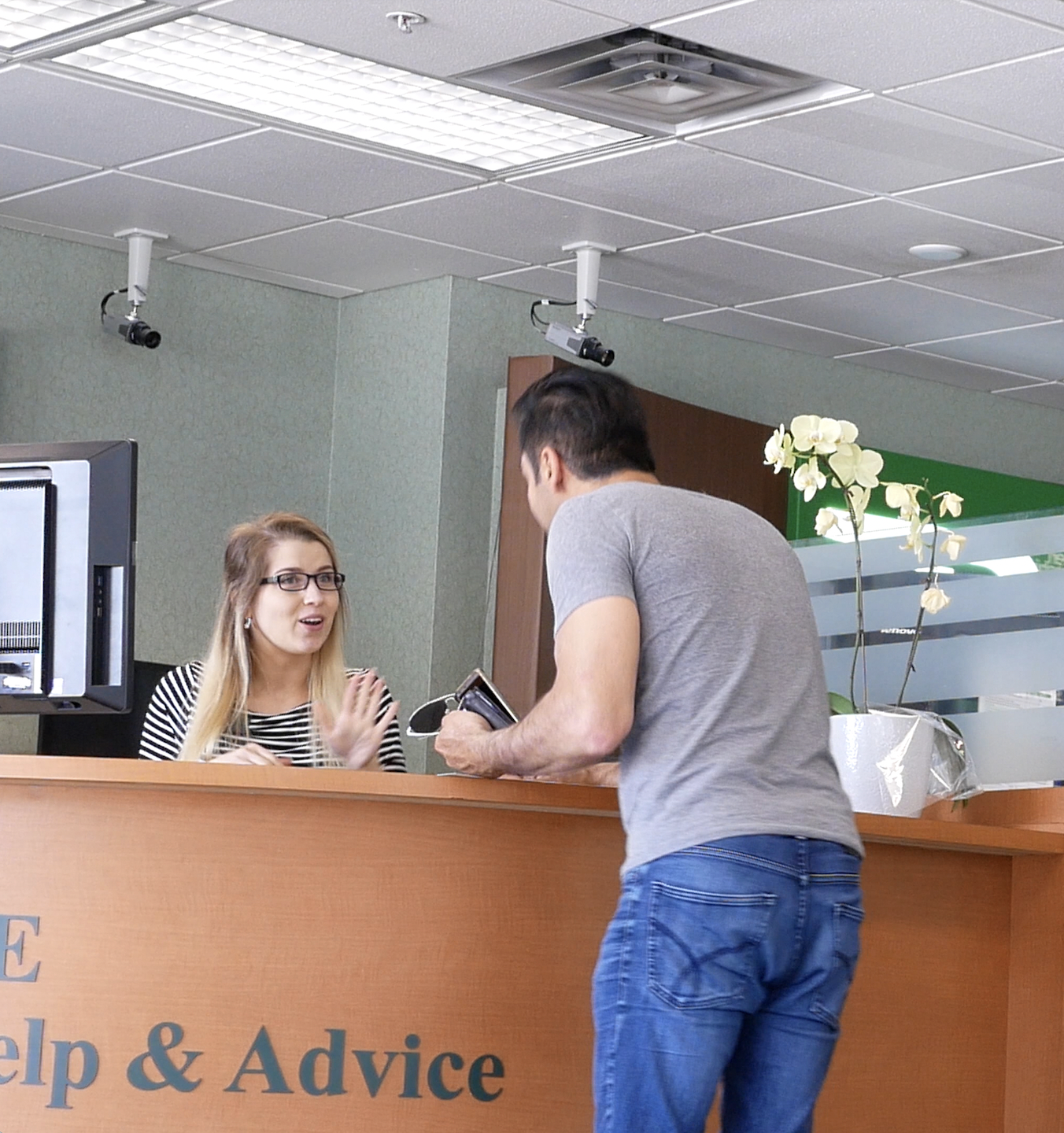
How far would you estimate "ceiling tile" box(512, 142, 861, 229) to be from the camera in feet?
16.9

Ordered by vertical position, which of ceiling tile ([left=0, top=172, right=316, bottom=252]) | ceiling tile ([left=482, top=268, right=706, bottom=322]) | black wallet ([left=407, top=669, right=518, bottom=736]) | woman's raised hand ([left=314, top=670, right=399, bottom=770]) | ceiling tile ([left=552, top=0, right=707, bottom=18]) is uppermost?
ceiling tile ([left=552, top=0, right=707, bottom=18])

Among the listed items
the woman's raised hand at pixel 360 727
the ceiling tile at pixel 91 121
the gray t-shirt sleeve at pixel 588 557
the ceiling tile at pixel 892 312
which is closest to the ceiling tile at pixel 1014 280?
the ceiling tile at pixel 892 312

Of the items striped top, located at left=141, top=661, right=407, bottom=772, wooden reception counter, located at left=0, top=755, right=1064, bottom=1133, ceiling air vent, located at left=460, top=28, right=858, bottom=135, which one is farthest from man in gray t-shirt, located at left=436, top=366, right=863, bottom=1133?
ceiling air vent, located at left=460, top=28, right=858, bottom=135

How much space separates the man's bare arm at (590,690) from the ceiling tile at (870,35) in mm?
2028

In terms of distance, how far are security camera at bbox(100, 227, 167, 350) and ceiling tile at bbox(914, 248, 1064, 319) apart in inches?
89.4

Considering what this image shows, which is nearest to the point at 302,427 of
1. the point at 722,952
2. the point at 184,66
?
the point at 184,66

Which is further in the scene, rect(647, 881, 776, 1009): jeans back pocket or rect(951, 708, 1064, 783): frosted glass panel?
rect(951, 708, 1064, 783): frosted glass panel

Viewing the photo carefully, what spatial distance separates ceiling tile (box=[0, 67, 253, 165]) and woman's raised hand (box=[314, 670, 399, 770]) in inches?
78.6

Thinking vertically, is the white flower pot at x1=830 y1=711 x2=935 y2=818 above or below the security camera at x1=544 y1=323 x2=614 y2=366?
below

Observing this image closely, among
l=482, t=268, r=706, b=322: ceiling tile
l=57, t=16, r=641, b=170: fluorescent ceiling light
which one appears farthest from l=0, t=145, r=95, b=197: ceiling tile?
l=482, t=268, r=706, b=322: ceiling tile

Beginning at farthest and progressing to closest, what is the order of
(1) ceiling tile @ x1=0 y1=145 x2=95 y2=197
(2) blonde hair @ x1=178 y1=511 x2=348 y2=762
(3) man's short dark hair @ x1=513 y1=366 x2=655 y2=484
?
(1) ceiling tile @ x1=0 y1=145 x2=95 y2=197, (2) blonde hair @ x1=178 y1=511 x2=348 y2=762, (3) man's short dark hair @ x1=513 y1=366 x2=655 y2=484

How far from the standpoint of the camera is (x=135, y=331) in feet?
19.5

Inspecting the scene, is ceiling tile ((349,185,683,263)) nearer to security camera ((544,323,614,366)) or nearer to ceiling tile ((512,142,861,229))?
ceiling tile ((512,142,861,229))

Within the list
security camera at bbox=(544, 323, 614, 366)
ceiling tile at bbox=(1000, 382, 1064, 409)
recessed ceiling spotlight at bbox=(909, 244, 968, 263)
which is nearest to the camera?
recessed ceiling spotlight at bbox=(909, 244, 968, 263)
